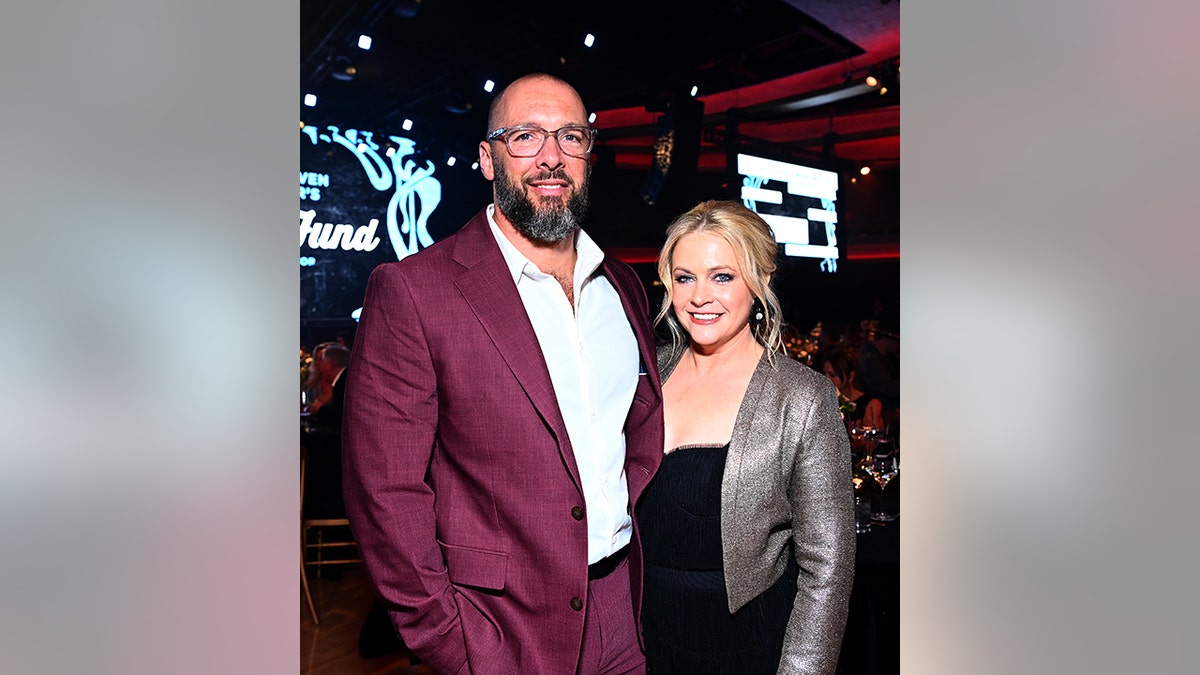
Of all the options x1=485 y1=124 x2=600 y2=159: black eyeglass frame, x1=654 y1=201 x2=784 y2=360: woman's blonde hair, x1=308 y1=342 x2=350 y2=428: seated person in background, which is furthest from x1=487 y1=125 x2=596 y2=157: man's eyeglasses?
x1=308 y1=342 x2=350 y2=428: seated person in background

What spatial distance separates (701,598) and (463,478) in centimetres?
56

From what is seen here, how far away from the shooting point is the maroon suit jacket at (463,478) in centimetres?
169

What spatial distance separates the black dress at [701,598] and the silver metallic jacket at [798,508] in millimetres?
33

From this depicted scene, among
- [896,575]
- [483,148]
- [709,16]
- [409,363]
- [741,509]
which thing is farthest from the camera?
[709,16]

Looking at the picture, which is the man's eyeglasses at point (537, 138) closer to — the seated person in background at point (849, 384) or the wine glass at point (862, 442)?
the wine glass at point (862, 442)

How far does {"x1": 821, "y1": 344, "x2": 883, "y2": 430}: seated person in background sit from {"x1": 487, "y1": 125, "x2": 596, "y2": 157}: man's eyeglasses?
307 centimetres

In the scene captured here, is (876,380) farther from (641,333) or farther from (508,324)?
(508,324)
